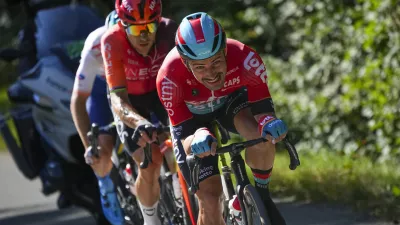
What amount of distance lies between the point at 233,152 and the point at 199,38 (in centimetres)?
71

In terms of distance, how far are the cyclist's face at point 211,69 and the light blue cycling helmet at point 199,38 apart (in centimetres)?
4

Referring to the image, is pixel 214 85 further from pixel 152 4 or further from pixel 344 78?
pixel 344 78

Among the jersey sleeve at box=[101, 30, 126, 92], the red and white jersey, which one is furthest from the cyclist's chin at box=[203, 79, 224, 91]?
the jersey sleeve at box=[101, 30, 126, 92]

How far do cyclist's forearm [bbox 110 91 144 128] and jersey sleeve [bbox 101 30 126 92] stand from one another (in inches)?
2.2

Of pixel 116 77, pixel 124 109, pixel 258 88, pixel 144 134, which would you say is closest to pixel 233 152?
pixel 258 88

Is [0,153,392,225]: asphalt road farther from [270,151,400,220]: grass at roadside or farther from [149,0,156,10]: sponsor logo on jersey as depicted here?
[149,0,156,10]: sponsor logo on jersey

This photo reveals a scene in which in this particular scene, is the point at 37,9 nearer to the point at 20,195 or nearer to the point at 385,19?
the point at 20,195

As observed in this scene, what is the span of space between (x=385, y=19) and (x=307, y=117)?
A: 1883mm

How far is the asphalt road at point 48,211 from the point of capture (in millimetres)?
7704

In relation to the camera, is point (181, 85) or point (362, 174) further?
point (362, 174)

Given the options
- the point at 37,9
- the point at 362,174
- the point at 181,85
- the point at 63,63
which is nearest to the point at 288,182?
the point at 362,174

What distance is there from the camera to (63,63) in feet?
31.2

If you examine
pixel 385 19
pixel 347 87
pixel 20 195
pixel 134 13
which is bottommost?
pixel 20 195

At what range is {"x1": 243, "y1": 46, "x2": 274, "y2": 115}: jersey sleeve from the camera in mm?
5898
